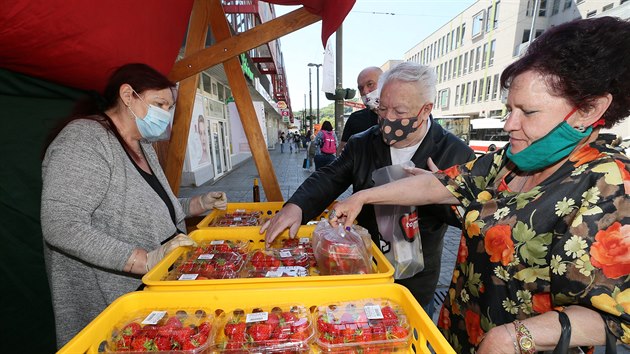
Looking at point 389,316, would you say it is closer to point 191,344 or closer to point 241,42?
point 191,344

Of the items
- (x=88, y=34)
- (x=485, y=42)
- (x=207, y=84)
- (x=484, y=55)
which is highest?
(x=485, y=42)

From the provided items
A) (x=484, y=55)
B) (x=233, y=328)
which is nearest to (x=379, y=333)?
(x=233, y=328)

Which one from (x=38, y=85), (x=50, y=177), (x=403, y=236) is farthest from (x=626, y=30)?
(x=38, y=85)

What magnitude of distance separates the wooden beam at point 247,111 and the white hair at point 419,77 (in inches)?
62.6

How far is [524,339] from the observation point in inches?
38.0

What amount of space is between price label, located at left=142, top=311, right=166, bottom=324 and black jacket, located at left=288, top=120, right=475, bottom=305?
41.0 inches

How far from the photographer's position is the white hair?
1.81m

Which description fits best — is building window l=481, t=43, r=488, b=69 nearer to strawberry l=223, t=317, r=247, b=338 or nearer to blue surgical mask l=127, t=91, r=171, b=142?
blue surgical mask l=127, t=91, r=171, b=142

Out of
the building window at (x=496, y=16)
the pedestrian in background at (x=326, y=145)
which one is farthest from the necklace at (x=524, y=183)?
the building window at (x=496, y=16)

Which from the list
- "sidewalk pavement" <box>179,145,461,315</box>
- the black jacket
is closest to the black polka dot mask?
the black jacket

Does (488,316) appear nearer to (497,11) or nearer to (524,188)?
(524,188)

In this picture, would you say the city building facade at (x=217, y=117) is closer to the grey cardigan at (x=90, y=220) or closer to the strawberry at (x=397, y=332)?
the grey cardigan at (x=90, y=220)

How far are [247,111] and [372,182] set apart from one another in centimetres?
165

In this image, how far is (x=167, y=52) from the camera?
2320 millimetres
